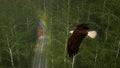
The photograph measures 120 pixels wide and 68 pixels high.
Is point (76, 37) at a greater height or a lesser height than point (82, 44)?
greater

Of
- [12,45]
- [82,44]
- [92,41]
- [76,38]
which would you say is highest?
[76,38]

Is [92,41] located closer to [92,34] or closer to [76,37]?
[76,37]

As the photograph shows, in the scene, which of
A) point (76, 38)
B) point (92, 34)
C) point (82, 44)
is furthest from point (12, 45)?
point (92, 34)

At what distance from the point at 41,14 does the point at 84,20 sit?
59.0 feet

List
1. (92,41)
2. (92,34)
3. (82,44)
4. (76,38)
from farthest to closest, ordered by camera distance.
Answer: (82,44)
(92,41)
(76,38)
(92,34)

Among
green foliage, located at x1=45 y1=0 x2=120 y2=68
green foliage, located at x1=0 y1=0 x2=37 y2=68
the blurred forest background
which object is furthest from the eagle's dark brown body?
green foliage, located at x1=0 y1=0 x2=37 y2=68

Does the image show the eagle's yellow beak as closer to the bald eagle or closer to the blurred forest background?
the bald eagle

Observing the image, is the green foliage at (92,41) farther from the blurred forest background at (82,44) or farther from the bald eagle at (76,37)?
the bald eagle at (76,37)

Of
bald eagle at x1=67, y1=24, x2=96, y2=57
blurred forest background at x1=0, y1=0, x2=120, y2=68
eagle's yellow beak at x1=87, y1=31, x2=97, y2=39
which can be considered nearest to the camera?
eagle's yellow beak at x1=87, y1=31, x2=97, y2=39

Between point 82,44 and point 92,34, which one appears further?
point 82,44

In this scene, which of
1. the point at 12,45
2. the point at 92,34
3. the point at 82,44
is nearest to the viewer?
the point at 92,34

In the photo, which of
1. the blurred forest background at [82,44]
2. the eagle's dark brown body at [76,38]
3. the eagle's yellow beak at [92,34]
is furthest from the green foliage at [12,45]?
the eagle's yellow beak at [92,34]

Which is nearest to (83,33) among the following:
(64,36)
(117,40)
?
(117,40)

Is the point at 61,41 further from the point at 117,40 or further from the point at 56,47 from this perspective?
the point at 117,40
